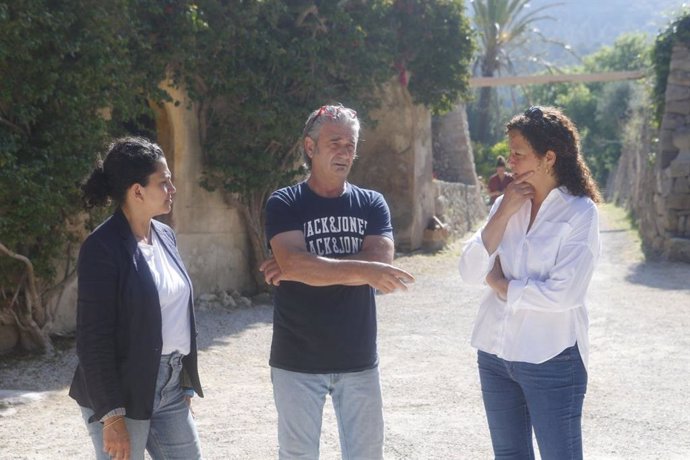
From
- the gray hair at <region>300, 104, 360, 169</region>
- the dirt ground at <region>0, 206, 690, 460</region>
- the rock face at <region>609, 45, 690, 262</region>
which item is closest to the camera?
the gray hair at <region>300, 104, 360, 169</region>

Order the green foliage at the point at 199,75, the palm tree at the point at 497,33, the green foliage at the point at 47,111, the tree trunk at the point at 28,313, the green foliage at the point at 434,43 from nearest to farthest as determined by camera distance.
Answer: the green foliage at the point at 47,111
the green foliage at the point at 199,75
the tree trunk at the point at 28,313
the green foliage at the point at 434,43
the palm tree at the point at 497,33

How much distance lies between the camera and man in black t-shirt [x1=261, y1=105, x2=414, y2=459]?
3.13 meters

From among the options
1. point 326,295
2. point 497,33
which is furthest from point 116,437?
point 497,33

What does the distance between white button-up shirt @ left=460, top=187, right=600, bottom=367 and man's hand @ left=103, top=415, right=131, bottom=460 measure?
1333 mm

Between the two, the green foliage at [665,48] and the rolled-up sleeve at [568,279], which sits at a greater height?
the green foliage at [665,48]

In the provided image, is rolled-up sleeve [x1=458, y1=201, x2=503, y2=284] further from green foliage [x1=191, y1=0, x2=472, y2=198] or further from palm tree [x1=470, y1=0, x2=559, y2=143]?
palm tree [x1=470, y1=0, x2=559, y2=143]

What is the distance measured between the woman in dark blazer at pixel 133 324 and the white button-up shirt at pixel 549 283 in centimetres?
115

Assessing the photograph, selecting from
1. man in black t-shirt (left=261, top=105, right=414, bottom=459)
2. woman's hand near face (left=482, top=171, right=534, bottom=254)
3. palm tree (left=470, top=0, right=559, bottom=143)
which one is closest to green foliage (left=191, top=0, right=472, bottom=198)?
man in black t-shirt (left=261, top=105, right=414, bottom=459)

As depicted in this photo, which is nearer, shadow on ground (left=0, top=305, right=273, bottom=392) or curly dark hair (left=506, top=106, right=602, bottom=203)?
curly dark hair (left=506, top=106, right=602, bottom=203)

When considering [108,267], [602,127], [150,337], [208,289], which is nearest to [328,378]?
[150,337]

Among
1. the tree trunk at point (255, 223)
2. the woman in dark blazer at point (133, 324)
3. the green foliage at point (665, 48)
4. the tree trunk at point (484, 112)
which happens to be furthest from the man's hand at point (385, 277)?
the tree trunk at point (484, 112)

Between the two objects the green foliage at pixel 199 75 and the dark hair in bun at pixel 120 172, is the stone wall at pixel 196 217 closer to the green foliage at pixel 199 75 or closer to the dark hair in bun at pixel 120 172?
the green foliage at pixel 199 75

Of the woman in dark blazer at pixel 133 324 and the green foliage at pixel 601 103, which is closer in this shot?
the woman in dark blazer at pixel 133 324

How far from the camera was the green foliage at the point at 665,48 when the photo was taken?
48.7ft
